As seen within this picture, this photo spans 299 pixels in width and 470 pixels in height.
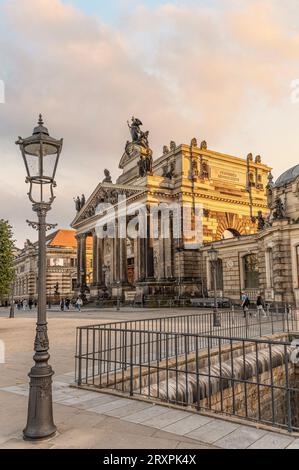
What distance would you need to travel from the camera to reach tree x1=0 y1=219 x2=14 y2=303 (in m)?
17.6

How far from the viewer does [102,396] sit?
6.83m

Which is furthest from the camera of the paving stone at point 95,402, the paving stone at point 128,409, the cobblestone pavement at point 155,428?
the paving stone at point 95,402

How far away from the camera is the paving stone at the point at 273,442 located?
4523mm

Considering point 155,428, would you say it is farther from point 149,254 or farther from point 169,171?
point 169,171

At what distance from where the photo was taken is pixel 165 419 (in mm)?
5512

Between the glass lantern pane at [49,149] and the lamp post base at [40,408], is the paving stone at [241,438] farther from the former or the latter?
the glass lantern pane at [49,149]

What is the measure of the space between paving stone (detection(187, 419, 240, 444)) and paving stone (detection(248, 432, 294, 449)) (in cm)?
45

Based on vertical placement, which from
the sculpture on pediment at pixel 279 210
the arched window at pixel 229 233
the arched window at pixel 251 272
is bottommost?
the arched window at pixel 251 272

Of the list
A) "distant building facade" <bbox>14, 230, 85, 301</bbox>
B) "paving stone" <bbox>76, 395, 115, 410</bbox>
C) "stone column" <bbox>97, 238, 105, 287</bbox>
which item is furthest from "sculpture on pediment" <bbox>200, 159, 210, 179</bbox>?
"paving stone" <bbox>76, 395, 115, 410</bbox>

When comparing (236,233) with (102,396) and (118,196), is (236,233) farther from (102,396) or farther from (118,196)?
(102,396)

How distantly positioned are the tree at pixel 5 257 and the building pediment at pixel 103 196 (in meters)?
24.2

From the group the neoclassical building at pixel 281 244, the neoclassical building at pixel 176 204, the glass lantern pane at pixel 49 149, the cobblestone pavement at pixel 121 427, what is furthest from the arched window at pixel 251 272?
the glass lantern pane at pixel 49 149

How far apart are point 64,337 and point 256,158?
138 feet

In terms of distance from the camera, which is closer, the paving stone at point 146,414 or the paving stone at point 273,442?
the paving stone at point 273,442
